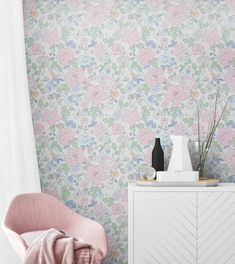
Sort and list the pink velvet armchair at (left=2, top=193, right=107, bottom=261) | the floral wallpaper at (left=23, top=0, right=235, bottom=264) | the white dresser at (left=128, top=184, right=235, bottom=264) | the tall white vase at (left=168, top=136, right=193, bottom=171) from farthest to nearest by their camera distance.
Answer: the floral wallpaper at (left=23, top=0, right=235, bottom=264), the tall white vase at (left=168, top=136, right=193, bottom=171), the white dresser at (left=128, top=184, right=235, bottom=264), the pink velvet armchair at (left=2, top=193, right=107, bottom=261)

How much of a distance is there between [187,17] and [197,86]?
1.78 feet

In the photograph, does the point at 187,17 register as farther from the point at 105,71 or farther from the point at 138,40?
the point at 105,71

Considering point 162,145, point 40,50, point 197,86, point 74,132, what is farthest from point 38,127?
point 197,86

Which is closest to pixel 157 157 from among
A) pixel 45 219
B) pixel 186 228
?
pixel 186 228

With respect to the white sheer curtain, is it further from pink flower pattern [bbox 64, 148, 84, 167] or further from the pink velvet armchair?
pink flower pattern [bbox 64, 148, 84, 167]

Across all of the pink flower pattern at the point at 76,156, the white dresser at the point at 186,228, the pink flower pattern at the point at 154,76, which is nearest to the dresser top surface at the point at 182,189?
the white dresser at the point at 186,228

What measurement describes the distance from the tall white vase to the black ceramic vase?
2.8 inches

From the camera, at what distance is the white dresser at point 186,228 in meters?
3.62

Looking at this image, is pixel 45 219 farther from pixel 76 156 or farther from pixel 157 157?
pixel 157 157

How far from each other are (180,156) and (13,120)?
4.06ft

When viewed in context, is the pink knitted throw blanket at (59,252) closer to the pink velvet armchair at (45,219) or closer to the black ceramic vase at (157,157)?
the pink velvet armchair at (45,219)

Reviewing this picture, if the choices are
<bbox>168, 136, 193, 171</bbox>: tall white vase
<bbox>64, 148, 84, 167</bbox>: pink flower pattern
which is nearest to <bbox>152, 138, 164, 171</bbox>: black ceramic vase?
<bbox>168, 136, 193, 171</bbox>: tall white vase

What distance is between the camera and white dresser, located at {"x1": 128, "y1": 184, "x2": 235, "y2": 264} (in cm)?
362

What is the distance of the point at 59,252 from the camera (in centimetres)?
299
